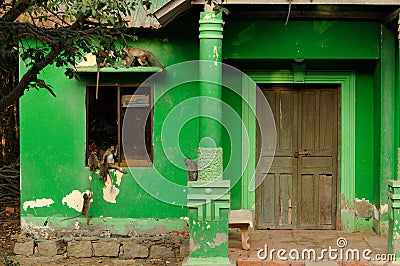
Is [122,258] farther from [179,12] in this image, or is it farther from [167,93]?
[179,12]

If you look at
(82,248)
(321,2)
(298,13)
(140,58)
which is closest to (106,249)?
(82,248)

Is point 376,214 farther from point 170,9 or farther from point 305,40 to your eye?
point 170,9

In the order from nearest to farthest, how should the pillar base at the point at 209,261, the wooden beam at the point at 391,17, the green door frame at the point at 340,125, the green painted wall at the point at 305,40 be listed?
1. the pillar base at the point at 209,261
2. the wooden beam at the point at 391,17
3. the green painted wall at the point at 305,40
4. the green door frame at the point at 340,125

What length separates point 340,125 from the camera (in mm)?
9891

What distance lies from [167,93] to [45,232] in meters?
2.66

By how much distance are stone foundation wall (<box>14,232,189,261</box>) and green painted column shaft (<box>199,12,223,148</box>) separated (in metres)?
2.15

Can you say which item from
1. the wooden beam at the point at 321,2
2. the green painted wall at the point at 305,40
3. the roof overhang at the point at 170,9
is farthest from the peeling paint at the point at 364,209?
the roof overhang at the point at 170,9

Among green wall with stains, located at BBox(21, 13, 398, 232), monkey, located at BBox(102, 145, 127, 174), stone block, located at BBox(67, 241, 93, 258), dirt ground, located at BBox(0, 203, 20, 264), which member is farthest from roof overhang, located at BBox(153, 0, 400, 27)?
dirt ground, located at BBox(0, 203, 20, 264)

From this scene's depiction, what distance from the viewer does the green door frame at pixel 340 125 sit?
32.3 feet

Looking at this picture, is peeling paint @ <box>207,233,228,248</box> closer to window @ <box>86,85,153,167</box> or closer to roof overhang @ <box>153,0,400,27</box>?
window @ <box>86,85,153,167</box>

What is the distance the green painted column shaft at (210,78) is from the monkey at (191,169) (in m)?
1.19

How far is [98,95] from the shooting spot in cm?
1001

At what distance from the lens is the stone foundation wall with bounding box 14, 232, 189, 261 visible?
31.9ft

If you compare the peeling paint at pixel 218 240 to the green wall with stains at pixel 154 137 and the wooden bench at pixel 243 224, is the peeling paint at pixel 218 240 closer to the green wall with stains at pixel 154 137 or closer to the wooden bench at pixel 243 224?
the wooden bench at pixel 243 224
